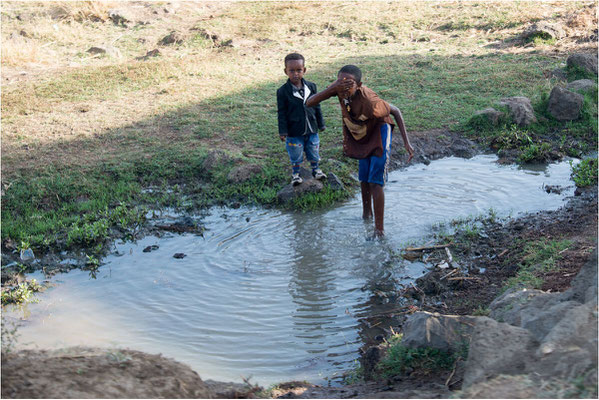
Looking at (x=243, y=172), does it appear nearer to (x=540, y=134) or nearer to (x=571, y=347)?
(x=540, y=134)

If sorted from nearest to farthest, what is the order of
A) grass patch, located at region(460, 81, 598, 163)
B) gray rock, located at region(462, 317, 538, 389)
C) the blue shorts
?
gray rock, located at region(462, 317, 538, 389), the blue shorts, grass patch, located at region(460, 81, 598, 163)

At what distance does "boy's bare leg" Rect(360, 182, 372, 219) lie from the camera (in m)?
5.94

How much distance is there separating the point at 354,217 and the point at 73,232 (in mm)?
2848

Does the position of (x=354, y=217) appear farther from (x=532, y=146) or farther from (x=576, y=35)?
(x=576, y=35)

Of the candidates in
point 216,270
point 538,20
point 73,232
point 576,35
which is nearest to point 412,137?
point 216,270

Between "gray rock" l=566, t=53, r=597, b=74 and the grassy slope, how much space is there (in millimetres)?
577

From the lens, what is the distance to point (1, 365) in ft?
8.84

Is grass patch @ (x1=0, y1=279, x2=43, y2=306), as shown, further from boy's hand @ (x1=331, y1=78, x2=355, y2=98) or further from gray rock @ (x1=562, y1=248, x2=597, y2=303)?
gray rock @ (x1=562, y1=248, x2=597, y2=303)

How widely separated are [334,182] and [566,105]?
13.3 feet

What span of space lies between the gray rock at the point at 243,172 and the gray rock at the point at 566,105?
455cm

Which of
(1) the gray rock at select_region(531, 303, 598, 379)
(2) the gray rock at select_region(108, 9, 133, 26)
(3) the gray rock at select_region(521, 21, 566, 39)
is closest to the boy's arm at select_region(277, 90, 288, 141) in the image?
(1) the gray rock at select_region(531, 303, 598, 379)

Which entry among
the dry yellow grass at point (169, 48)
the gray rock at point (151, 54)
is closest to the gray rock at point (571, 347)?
the dry yellow grass at point (169, 48)

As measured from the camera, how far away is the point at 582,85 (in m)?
9.24

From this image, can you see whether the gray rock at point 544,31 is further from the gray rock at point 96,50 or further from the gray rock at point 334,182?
the gray rock at point 96,50
